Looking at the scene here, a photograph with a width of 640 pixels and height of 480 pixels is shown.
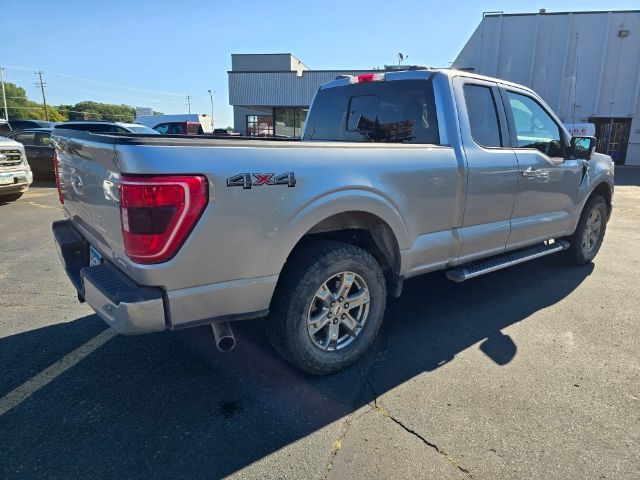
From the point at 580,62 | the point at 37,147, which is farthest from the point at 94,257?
the point at 580,62

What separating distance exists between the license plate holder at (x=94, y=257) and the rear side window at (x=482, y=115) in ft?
9.53

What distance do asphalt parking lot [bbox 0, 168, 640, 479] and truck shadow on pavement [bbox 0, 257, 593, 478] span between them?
0.03 ft

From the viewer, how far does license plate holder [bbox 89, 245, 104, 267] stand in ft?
8.88

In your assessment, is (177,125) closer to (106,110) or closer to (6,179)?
(6,179)

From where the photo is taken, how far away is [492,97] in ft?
12.9

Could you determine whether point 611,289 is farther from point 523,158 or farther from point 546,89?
point 546,89

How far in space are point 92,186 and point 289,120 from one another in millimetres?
31434

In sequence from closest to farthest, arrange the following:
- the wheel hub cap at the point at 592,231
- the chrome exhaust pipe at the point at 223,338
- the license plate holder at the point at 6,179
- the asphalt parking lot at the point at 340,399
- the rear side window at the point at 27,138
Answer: the asphalt parking lot at the point at 340,399 < the chrome exhaust pipe at the point at 223,338 < the wheel hub cap at the point at 592,231 < the license plate holder at the point at 6,179 < the rear side window at the point at 27,138

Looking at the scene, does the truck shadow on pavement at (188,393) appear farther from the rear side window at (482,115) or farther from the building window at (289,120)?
the building window at (289,120)

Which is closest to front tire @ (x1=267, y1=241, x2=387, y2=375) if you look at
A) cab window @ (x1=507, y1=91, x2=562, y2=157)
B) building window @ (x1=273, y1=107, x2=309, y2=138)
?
cab window @ (x1=507, y1=91, x2=562, y2=157)

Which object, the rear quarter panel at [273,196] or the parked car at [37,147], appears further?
the parked car at [37,147]

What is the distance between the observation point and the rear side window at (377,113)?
3.60 metres

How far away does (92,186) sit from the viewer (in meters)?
2.52

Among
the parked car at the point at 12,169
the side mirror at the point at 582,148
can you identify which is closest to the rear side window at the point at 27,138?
the parked car at the point at 12,169
